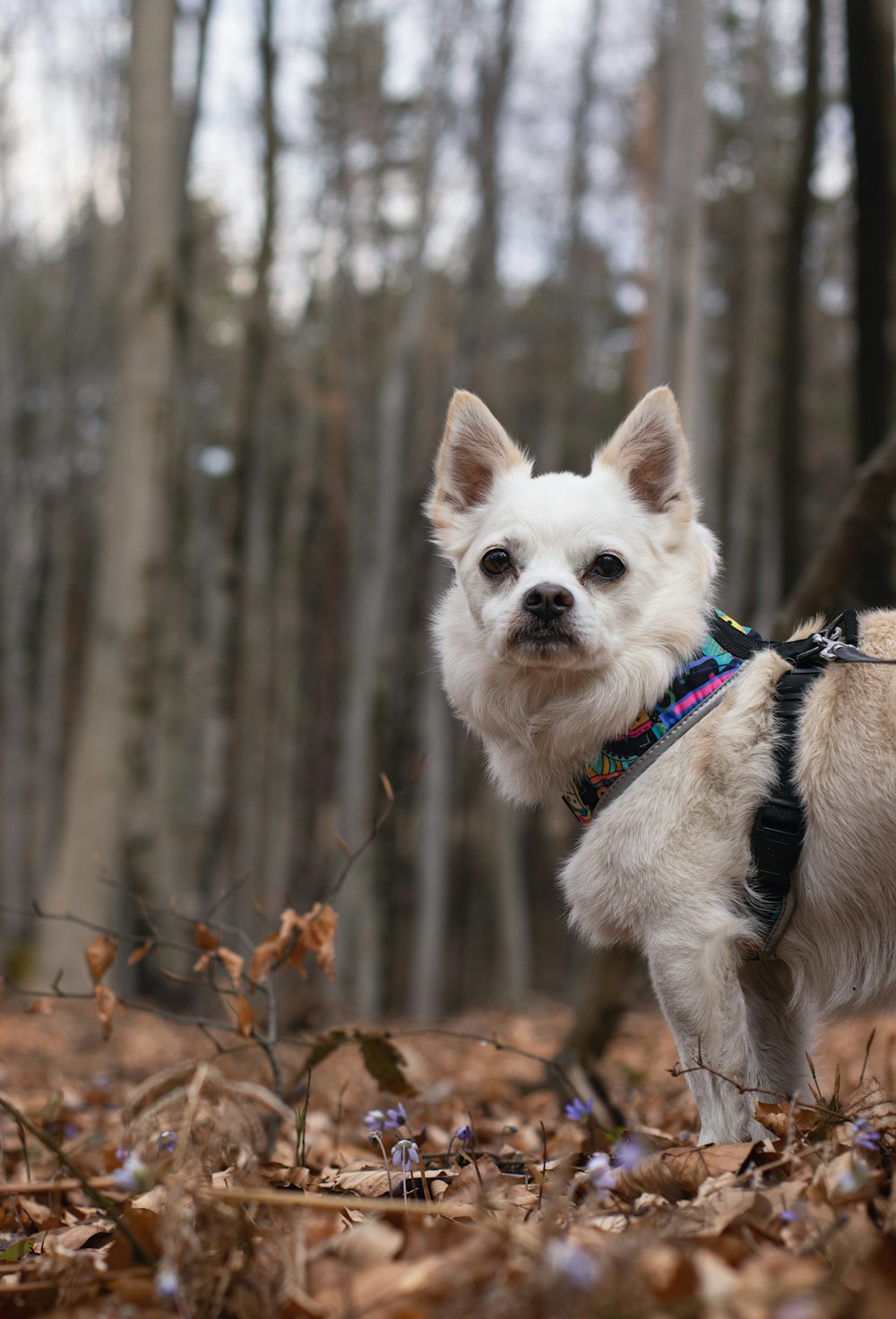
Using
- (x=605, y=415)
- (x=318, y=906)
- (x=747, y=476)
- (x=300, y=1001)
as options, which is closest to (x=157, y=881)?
(x=300, y=1001)

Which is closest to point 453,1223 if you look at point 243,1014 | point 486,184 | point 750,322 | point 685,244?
point 243,1014

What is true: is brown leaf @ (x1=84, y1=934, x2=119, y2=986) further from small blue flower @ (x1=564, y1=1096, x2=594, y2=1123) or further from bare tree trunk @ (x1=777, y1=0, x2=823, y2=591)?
bare tree trunk @ (x1=777, y1=0, x2=823, y2=591)

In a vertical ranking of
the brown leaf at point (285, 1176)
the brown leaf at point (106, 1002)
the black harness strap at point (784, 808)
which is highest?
the black harness strap at point (784, 808)

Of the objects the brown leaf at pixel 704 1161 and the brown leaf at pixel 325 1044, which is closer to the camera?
the brown leaf at pixel 704 1161

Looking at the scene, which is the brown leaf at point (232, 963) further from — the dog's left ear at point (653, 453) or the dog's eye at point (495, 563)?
the dog's left ear at point (653, 453)

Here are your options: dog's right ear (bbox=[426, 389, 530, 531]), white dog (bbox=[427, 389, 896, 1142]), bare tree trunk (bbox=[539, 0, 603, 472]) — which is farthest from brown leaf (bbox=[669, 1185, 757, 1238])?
bare tree trunk (bbox=[539, 0, 603, 472])

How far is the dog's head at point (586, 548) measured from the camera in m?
3.48

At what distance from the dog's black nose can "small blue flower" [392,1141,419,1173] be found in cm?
160

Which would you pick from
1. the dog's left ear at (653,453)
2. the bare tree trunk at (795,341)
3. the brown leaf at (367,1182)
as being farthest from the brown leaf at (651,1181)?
the bare tree trunk at (795,341)

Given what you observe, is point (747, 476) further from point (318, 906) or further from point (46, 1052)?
point (318, 906)

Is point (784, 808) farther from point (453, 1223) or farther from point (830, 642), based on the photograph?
point (453, 1223)

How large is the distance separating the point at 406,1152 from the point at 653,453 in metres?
2.46

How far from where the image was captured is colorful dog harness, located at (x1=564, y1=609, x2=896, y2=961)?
3.02 m

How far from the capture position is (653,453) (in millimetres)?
3863
